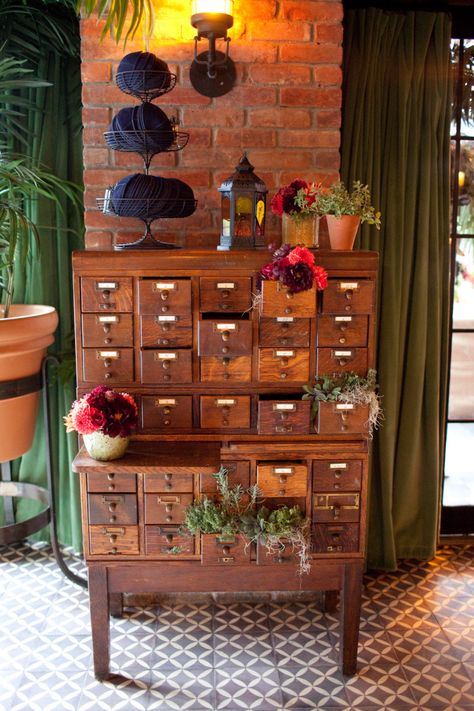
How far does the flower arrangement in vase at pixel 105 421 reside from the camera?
226 centimetres

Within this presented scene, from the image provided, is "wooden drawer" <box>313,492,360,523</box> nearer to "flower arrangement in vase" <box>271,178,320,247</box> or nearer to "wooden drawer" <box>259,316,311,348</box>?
"wooden drawer" <box>259,316,311,348</box>

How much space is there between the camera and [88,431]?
7.52 ft

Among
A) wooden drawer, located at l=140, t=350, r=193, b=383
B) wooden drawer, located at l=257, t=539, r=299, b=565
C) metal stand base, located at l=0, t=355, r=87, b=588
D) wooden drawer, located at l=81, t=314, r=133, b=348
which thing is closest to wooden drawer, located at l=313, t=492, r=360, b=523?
wooden drawer, located at l=257, t=539, r=299, b=565

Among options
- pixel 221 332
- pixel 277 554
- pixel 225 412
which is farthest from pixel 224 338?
pixel 277 554

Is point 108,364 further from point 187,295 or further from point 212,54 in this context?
point 212,54

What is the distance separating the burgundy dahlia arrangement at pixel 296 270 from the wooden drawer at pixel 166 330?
1.13 ft

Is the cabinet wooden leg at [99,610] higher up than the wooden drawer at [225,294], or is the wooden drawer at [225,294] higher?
the wooden drawer at [225,294]

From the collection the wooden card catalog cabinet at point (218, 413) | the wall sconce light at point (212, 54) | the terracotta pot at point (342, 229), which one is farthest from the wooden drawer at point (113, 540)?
the wall sconce light at point (212, 54)

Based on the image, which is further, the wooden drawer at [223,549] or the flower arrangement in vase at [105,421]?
the wooden drawer at [223,549]

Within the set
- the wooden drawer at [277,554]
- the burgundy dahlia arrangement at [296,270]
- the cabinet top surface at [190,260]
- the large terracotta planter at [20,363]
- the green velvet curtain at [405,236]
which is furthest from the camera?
the green velvet curtain at [405,236]

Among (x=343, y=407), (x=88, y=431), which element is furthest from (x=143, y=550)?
(x=343, y=407)

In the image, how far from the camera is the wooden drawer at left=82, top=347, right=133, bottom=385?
241cm

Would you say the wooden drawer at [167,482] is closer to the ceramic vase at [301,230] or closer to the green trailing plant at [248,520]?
the green trailing plant at [248,520]

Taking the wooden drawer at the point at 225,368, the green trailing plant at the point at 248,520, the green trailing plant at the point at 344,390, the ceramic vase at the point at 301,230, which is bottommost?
the green trailing plant at the point at 248,520
